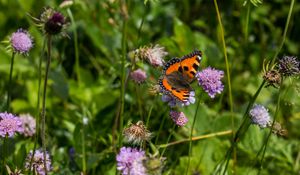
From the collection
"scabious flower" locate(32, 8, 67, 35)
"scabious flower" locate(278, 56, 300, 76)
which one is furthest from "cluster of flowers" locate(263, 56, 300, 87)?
"scabious flower" locate(32, 8, 67, 35)

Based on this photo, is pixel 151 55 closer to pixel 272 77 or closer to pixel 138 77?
pixel 138 77

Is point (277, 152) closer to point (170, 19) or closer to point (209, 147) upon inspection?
point (209, 147)

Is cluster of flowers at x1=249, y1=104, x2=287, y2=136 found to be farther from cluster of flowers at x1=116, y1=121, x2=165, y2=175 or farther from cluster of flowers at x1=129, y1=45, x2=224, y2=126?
cluster of flowers at x1=116, y1=121, x2=165, y2=175

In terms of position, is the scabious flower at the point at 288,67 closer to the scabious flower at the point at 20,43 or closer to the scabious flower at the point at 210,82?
the scabious flower at the point at 210,82

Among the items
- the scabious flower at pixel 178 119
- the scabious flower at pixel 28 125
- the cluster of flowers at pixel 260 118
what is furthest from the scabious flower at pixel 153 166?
the scabious flower at pixel 28 125

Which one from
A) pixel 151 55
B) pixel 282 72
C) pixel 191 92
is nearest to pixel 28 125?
pixel 151 55

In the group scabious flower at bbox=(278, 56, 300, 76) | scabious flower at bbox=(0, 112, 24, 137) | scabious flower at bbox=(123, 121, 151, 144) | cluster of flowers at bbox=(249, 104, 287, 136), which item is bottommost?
scabious flower at bbox=(123, 121, 151, 144)

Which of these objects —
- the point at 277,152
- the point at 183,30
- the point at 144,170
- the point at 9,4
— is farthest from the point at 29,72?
the point at 144,170
